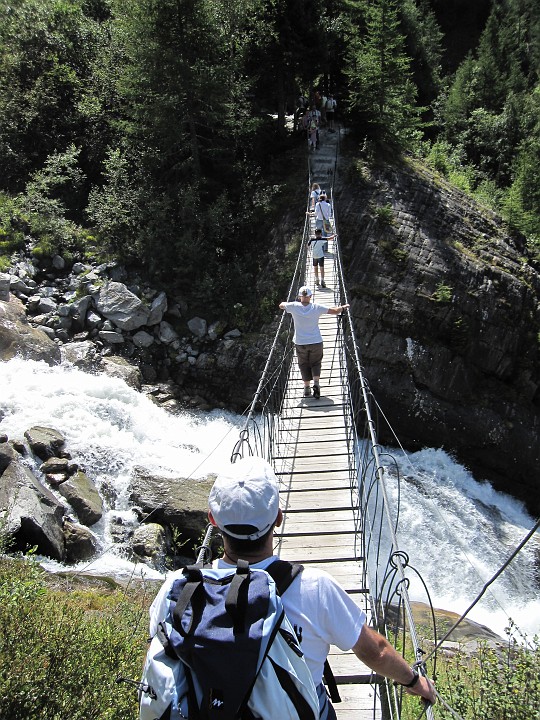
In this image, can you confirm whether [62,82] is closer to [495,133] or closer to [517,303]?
[517,303]

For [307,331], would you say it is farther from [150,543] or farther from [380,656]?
[380,656]

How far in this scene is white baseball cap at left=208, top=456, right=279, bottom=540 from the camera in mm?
1577

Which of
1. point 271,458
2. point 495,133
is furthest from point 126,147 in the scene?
point 495,133

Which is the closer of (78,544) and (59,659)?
(59,659)

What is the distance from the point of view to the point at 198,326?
11.4 m

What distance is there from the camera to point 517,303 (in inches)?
465

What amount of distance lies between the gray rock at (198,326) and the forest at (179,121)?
53cm

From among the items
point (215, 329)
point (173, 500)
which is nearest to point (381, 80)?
point (215, 329)

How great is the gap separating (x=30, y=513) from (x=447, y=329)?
8481 mm

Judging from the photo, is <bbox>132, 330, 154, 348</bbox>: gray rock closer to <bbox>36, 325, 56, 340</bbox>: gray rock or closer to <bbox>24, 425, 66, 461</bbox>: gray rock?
<bbox>36, 325, 56, 340</bbox>: gray rock

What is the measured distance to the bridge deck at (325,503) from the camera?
9.28 feet

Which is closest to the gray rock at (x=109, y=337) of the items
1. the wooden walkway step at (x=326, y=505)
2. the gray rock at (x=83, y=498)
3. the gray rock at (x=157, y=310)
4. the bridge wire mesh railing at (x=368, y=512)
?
the gray rock at (x=157, y=310)

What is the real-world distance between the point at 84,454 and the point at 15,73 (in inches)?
443

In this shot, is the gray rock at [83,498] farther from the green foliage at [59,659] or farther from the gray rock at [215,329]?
the gray rock at [215,329]
